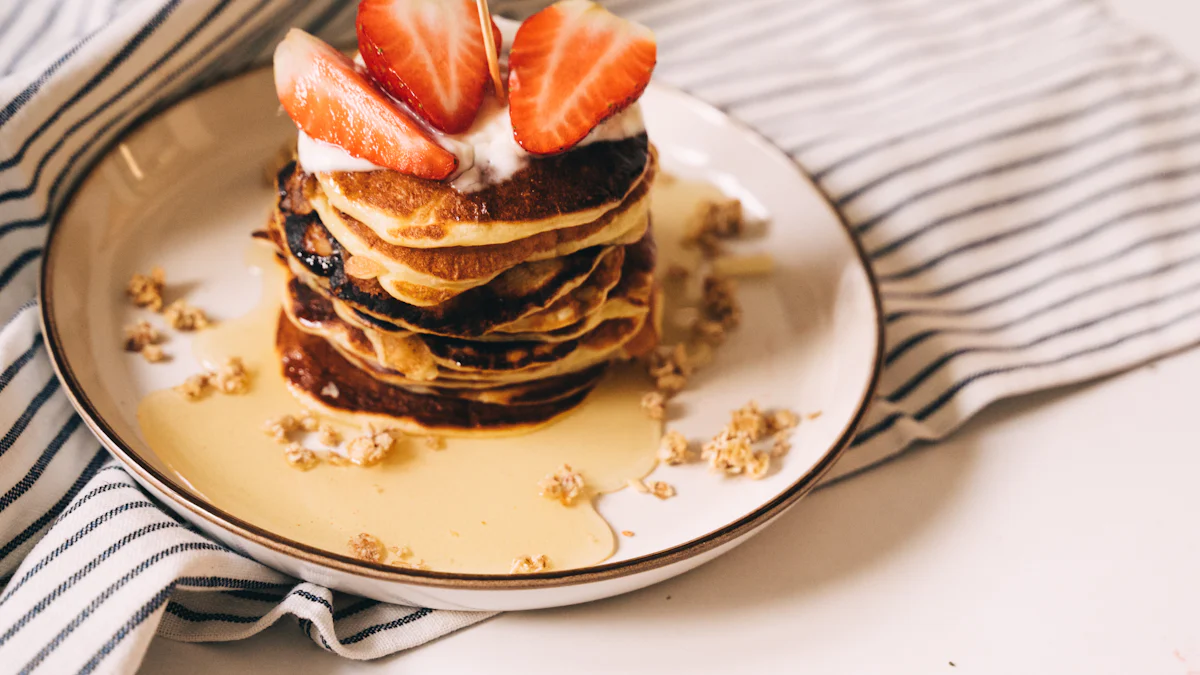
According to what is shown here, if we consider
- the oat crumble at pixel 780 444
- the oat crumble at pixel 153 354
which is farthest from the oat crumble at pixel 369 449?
the oat crumble at pixel 780 444

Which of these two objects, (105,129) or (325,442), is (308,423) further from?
(105,129)

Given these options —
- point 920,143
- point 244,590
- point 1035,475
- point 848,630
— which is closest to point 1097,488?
point 1035,475

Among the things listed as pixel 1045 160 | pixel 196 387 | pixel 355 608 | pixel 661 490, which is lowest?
pixel 1045 160

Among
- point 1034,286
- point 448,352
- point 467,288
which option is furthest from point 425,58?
point 1034,286

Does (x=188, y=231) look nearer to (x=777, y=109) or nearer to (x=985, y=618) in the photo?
(x=777, y=109)

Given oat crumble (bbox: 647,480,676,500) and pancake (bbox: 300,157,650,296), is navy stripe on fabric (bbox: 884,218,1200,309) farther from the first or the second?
pancake (bbox: 300,157,650,296)

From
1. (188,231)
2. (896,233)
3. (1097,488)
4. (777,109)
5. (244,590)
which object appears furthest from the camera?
(777,109)
